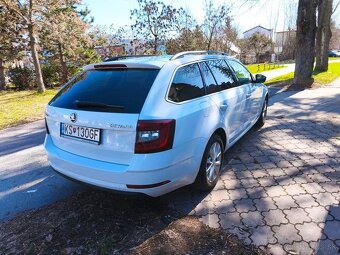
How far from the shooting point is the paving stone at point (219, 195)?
3.46 metres

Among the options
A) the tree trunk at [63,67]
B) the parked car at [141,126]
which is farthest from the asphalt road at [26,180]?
the tree trunk at [63,67]

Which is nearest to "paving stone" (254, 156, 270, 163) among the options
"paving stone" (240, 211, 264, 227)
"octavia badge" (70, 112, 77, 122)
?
"paving stone" (240, 211, 264, 227)

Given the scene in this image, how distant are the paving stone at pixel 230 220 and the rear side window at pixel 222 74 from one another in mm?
1643

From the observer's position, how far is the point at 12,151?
5.70 m

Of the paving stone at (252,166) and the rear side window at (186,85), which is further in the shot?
the paving stone at (252,166)

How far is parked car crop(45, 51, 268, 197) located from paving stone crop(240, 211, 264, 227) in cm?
62

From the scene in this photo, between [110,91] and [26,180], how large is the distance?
2.25m

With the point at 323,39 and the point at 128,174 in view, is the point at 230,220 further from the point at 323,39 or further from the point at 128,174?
the point at 323,39

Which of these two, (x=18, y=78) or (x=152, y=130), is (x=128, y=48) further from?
(x=152, y=130)

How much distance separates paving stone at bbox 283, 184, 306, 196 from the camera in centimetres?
348

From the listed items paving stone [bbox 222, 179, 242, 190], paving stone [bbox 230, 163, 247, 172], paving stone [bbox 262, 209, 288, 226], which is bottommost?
paving stone [bbox 222, 179, 242, 190]

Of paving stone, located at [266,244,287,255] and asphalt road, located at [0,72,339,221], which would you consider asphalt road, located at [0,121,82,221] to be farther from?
paving stone, located at [266,244,287,255]

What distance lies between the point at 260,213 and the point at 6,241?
2.67 meters

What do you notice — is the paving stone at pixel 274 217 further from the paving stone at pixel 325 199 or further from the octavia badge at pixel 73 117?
the octavia badge at pixel 73 117
